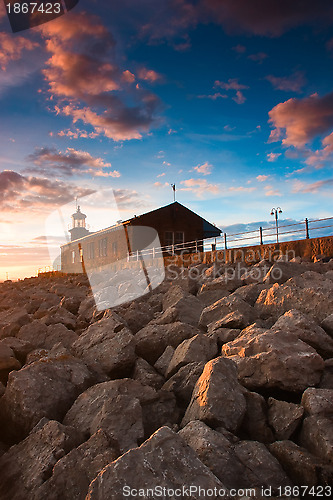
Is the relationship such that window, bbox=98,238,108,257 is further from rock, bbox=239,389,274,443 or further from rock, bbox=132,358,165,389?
rock, bbox=239,389,274,443

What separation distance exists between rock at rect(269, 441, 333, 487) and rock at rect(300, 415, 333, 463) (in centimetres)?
7

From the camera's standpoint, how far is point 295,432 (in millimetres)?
2885

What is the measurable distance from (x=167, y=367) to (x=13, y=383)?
1728mm

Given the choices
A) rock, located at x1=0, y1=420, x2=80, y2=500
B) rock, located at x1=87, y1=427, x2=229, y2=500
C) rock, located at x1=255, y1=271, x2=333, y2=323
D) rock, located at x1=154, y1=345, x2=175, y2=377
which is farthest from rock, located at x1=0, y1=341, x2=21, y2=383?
rock, located at x1=255, y1=271, x2=333, y2=323

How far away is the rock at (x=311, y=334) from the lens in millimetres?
3830

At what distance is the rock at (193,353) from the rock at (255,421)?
0.90 metres

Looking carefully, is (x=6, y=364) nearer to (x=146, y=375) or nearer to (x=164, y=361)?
(x=146, y=375)

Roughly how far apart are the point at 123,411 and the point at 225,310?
2639mm

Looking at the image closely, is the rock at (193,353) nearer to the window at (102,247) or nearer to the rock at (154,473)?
the rock at (154,473)

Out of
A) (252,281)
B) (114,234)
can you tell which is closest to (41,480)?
(252,281)

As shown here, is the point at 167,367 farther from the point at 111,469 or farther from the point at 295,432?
the point at 111,469

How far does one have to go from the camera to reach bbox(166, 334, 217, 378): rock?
13.1 ft

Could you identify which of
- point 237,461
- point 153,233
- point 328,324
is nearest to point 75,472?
point 237,461

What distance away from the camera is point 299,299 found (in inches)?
195
